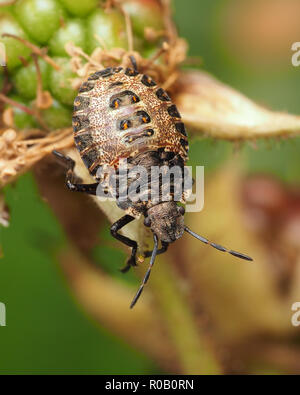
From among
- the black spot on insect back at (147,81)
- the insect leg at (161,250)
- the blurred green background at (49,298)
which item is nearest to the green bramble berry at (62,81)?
the black spot on insect back at (147,81)

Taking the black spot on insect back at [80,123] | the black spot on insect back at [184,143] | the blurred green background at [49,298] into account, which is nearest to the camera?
the black spot on insect back at [80,123]

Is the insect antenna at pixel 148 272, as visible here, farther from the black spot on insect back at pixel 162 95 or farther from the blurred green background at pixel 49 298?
the blurred green background at pixel 49 298

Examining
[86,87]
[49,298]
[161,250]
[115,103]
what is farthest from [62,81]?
[49,298]

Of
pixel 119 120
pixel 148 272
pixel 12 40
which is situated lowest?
pixel 148 272

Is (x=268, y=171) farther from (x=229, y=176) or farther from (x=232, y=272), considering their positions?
(x=232, y=272)

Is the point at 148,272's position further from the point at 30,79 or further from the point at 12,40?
the point at 12,40
